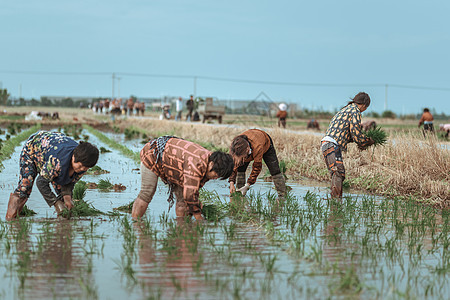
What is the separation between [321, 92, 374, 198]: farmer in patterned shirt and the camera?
834 cm

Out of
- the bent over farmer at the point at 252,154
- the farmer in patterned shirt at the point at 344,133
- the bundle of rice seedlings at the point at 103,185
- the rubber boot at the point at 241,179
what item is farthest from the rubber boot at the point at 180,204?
the bundle of rice seedlings at the point at 103,185

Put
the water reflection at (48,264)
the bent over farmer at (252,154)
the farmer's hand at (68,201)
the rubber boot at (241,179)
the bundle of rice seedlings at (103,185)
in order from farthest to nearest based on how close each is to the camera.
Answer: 1. the bundle of rice seedlings at (103,185)
2. the rubber boot at (241,179)
3. the bent over farmer at (252,154)
4. the farmer's hand at (68,201)
5. the water reflection at (48,264)

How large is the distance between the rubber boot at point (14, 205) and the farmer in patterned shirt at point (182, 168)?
4.12 feet

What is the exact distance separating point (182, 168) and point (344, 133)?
126 inches

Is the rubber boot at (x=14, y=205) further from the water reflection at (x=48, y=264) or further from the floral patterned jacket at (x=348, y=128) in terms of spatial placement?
the floral patterned jacket at (x=348, y=128)

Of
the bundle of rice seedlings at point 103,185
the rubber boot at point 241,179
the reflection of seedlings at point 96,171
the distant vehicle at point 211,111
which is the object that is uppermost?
the distant vehicle at point 211,111

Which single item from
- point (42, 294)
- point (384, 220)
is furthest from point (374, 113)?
point (42, 294)

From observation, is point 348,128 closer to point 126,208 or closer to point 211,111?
point 126,208

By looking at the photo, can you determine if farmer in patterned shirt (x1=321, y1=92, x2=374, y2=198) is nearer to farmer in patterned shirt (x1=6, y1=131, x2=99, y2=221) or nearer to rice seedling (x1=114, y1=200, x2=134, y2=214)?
rice seedling (x1=114, y1=200, x2=134, y2=214)

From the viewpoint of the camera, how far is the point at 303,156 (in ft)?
46.3

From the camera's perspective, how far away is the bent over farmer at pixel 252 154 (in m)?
7.09

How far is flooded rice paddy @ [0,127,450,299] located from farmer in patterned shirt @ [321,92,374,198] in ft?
3.00

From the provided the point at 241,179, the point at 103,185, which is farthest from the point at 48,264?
the point at 103,185

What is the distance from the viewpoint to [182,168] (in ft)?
19.8
